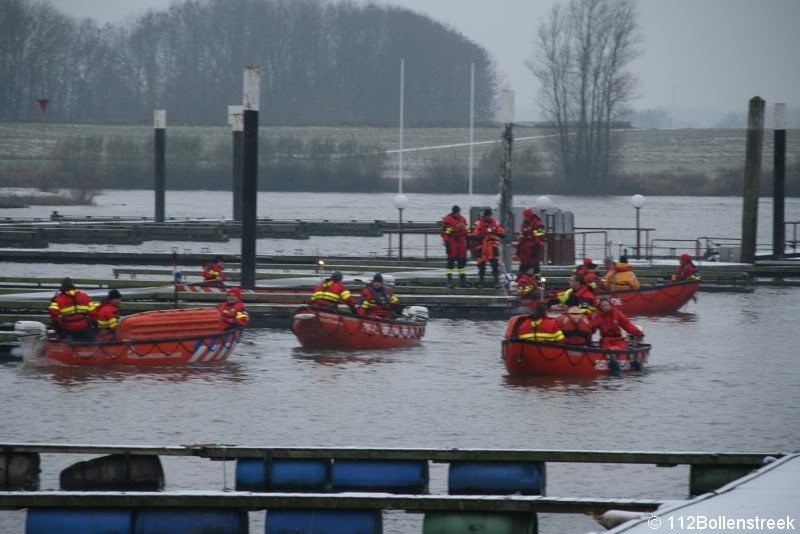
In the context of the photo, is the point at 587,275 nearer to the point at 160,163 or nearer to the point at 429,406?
the point at 429,406

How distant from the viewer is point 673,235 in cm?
6656

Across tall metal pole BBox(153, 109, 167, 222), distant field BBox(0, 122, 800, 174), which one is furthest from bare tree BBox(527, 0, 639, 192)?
tall metal pole BBox(153, 109, 167, 222)

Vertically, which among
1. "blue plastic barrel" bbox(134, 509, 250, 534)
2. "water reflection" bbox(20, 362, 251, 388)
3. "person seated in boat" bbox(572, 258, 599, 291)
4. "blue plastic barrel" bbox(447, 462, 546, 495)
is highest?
"person seated in boat" bbox(572, 258, 599, 291)

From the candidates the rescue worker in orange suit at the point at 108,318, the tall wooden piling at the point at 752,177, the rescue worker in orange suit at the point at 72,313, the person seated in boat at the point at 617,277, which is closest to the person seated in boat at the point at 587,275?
the person seated in boat at the point at 617,277

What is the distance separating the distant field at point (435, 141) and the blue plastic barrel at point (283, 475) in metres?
85.9

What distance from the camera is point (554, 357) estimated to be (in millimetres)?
22891

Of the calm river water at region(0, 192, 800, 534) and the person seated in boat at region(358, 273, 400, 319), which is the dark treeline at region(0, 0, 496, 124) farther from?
the calm river water at region(0, 192, 800, 534)

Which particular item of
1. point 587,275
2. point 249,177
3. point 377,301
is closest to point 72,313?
point 377,301

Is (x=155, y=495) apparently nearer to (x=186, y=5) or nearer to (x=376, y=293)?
(x=376, y=293)

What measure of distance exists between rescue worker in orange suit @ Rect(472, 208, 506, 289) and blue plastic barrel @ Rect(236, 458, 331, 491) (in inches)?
691

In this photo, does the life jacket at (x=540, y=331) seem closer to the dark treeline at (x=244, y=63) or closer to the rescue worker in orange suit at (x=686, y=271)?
the rescue worker in orange suit at (x=686, y=271)

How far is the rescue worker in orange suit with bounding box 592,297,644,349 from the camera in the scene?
2312 cm

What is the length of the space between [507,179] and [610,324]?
37.4 ft

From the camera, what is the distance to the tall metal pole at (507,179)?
33.8 m
